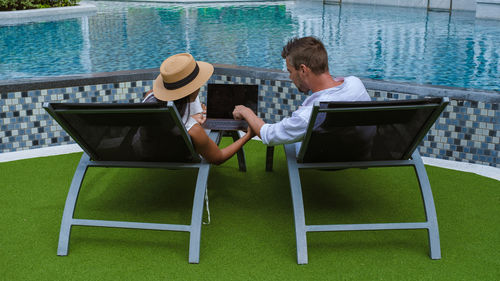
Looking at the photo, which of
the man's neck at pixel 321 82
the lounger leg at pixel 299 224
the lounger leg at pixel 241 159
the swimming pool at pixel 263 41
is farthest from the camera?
the swimming pool at pixel 263 41

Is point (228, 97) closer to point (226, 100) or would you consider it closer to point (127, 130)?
point (226, 100)

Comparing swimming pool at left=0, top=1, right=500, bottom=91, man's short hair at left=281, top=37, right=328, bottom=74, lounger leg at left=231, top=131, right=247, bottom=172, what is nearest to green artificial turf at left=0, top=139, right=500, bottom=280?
lounger leg at left=231, top=131, right=247, bottom=172

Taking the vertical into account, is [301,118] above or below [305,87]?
below

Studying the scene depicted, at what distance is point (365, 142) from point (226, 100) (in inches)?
39.7

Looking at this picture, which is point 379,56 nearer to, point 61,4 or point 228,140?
point 228,140

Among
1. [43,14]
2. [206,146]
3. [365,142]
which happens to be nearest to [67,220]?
[206,146]

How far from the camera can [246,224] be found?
312cm

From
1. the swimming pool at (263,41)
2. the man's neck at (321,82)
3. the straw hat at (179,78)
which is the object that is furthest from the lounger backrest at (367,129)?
the swimming pool at (263,41)

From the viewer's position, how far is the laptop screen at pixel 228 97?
3.44m

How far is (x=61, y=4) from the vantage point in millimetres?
15695

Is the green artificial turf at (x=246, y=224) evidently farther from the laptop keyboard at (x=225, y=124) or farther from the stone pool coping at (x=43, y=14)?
the stone pool coping at (x=43, y=14)

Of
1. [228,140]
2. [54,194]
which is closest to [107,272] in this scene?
[54,194]

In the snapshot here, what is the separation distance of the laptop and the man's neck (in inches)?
21.8

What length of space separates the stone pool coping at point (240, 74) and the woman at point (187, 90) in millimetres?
1935
